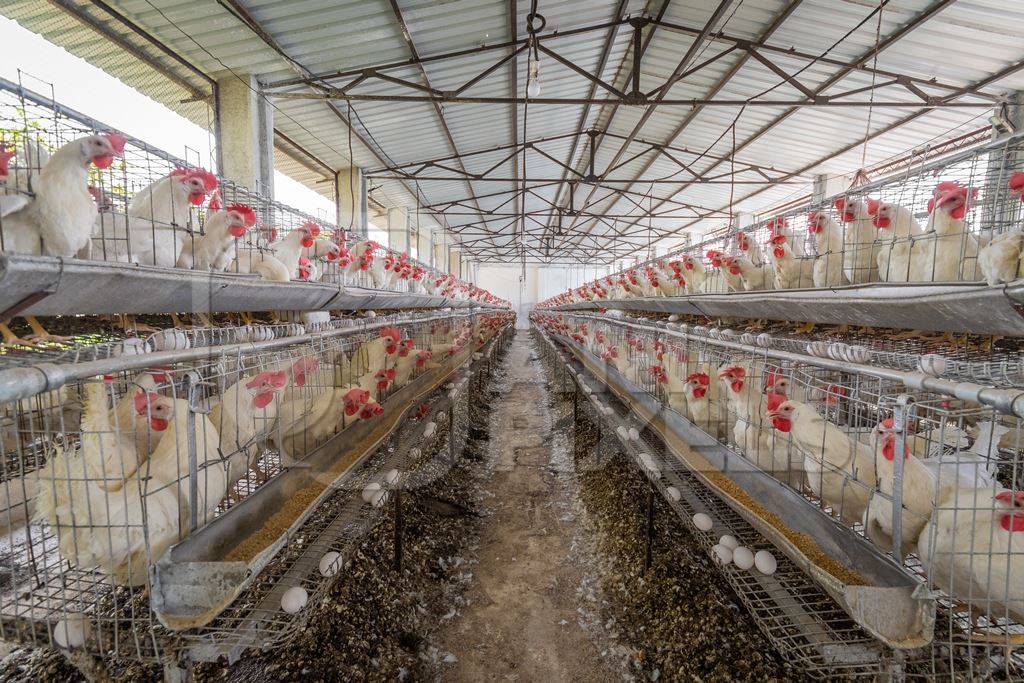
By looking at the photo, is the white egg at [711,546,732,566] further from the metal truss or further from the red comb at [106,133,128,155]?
the metal truss

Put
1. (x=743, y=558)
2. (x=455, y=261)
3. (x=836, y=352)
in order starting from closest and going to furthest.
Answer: (x=743, y=558), (x=836, y=352), (x=455, y=261)

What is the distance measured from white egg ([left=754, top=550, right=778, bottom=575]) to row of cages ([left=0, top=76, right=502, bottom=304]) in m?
2.31

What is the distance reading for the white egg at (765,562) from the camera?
1583mm

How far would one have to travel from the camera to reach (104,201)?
2170 millimetres

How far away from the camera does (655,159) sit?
9.08 m

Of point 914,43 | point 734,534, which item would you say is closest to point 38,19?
point 734,534

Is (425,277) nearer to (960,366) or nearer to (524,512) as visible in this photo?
(524,512)

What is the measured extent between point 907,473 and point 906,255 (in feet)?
4.21

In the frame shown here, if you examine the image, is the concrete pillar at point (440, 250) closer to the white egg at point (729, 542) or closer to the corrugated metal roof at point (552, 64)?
the corrugated metal roof at point (552, 64)

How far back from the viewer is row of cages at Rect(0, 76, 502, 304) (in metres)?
1.66

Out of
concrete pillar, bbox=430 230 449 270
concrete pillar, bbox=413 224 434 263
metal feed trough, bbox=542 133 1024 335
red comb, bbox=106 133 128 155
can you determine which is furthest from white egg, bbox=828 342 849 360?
concrete pillar, bbox=430 230 449 270

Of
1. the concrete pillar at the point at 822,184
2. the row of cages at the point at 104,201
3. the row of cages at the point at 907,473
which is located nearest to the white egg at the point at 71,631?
the row of cages at the point at 104,201

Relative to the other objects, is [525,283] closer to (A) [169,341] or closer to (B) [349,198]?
(B) [349,198]

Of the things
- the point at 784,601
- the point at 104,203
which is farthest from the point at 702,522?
the point at 104,203
